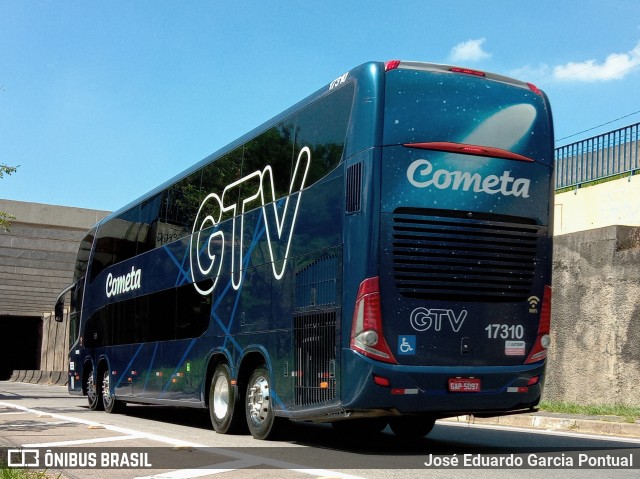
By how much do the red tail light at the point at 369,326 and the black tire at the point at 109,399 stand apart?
1039 cm

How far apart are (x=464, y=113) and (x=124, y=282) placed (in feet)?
31.9

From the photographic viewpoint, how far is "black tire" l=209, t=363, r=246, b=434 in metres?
11.9

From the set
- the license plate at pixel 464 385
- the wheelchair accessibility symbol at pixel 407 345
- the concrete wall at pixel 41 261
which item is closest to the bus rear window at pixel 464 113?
the wheelchair accessibility symbol at pixel 407 345

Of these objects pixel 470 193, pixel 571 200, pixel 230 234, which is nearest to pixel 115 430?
pixel 230 234

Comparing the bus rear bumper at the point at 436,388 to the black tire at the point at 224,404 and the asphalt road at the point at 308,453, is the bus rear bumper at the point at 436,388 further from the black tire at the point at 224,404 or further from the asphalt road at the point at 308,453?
the black tire at the point at 224,404

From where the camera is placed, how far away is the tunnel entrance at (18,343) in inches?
3154

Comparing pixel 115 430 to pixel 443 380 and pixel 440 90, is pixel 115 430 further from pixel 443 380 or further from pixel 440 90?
pixel 440 90

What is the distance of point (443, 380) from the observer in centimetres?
905

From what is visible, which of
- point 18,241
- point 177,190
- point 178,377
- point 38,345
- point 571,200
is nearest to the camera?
point 178,377

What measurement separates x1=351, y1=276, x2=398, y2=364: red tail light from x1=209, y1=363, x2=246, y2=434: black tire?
3.38m

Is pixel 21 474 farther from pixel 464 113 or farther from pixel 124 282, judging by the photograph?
pixel 124 282

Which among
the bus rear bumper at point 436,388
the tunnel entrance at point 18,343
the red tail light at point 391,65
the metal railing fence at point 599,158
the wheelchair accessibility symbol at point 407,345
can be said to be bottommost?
the tunnel entrance at point 18,343

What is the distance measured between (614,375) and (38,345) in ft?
226

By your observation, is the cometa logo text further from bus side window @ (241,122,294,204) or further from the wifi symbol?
the wifi symbol
